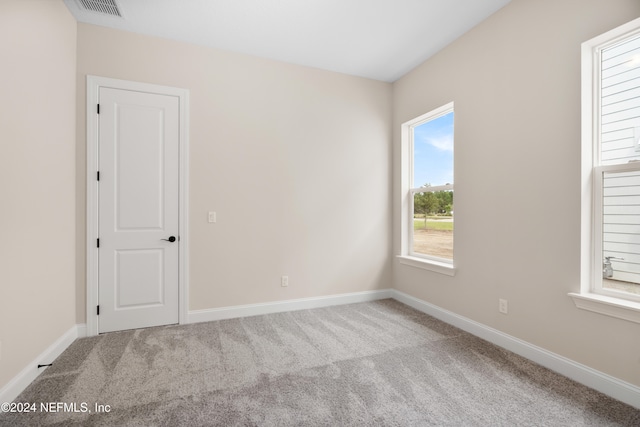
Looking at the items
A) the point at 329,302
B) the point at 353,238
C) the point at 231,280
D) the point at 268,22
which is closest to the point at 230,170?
the point at 231,280

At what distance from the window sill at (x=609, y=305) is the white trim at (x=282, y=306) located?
221 cm

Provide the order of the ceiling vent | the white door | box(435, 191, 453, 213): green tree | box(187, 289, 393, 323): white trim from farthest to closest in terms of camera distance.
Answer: box(435, 191, 453, 213): green tree, box(187, 289, 393, 323): white trim, the white door, the ceiling vent

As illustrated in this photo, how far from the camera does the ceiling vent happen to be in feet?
7.89

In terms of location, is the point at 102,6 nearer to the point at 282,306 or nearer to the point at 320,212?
the point at 320,212

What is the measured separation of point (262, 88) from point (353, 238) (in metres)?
2.13

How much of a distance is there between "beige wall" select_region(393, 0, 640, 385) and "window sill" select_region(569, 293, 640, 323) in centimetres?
6

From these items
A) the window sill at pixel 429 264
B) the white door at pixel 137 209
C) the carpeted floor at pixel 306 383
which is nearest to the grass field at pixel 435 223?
the window sill at pixel 429 264

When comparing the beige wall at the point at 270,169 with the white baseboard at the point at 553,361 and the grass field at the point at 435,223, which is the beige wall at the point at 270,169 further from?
the white baseboard at the point at 553,361

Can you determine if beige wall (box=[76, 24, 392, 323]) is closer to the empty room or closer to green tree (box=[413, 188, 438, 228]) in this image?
the empty room

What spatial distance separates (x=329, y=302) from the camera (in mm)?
3652

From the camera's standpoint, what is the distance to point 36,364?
2074 millimetres

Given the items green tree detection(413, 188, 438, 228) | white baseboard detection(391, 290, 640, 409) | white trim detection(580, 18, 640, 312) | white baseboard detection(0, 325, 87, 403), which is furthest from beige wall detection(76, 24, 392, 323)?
white trim detection(580, 18, 640, 312)

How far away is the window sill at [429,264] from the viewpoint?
10.1 ft

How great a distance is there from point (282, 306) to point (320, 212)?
1.21m
